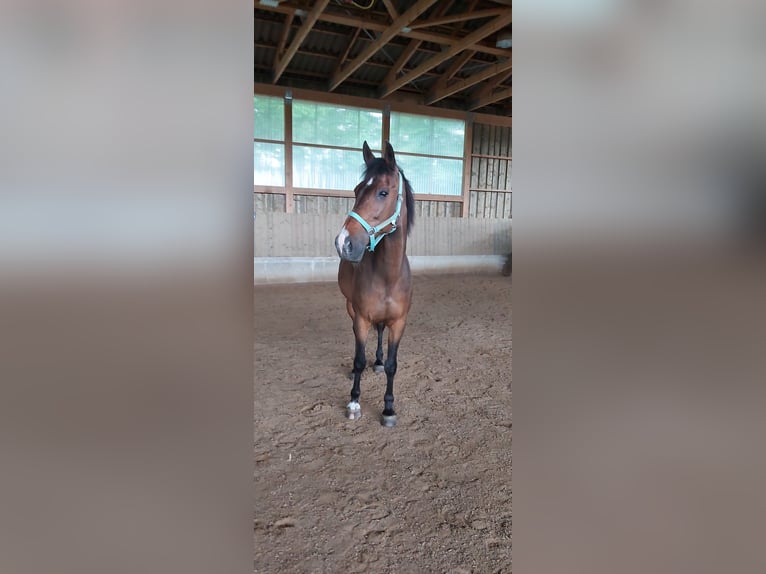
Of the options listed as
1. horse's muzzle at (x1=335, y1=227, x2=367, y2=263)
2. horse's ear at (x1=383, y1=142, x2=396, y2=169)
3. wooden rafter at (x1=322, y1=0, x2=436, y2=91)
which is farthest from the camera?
wooden rafter at (x1=322, y1=0, x2=436, y2=91)

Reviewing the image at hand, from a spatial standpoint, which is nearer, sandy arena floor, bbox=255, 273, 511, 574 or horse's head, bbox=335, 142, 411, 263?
sandy arena floor, bbox=255, 273, 511, 574

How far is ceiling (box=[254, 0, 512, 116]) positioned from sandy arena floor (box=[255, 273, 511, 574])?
15.1 feet

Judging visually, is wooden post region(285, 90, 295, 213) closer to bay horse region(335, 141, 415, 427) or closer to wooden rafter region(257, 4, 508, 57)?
wooden rafter region(257, 4, 508, 57)

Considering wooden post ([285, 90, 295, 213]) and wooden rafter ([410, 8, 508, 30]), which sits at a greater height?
wooden rafter ([410, 8, 508, 30])

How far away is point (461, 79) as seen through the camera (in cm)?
874

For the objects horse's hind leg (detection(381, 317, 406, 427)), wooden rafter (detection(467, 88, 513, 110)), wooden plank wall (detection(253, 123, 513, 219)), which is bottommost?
horse's hind leg (detection(381, 317, 406, 427))

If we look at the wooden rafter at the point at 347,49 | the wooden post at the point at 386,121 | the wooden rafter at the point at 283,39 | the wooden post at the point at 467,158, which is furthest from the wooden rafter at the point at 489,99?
the wooden rafter at the point at 283,39

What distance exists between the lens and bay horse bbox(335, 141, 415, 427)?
201 cm

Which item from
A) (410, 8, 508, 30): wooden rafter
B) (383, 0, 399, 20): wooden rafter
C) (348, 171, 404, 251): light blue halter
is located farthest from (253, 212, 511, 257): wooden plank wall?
(348, 171, 404, 251): light blue halter

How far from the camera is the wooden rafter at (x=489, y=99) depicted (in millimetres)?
8508

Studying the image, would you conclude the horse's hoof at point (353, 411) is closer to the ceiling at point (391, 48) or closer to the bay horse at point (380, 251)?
the bay horse at point (380, 251)

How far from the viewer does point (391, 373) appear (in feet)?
7.63
